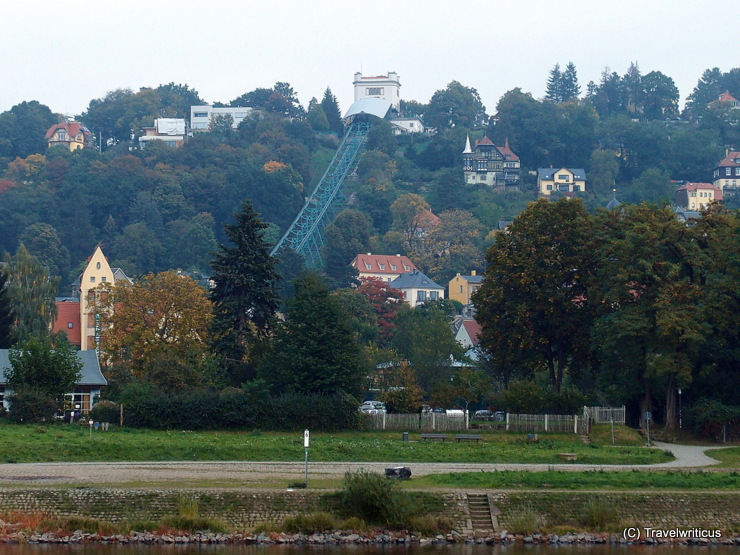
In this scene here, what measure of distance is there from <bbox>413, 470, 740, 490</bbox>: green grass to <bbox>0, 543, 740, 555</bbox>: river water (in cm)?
370

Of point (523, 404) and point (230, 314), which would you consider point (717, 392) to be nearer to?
point (523, 404)

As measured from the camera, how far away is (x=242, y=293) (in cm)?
6562

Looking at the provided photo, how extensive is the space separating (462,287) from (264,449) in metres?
114

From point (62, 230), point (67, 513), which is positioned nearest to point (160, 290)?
point (67, 513)

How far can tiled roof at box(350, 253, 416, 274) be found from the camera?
164125 millimetres

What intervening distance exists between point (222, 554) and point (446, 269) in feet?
450

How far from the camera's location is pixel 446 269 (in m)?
167

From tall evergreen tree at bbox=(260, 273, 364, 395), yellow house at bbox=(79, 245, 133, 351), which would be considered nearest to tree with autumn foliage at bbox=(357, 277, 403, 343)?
yellow house at bbox=(79, 245, 133, 351)

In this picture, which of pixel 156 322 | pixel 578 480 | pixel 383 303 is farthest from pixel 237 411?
pixel 383 303

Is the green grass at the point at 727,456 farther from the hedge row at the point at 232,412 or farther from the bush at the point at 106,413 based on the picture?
the bush at the point at 106,413

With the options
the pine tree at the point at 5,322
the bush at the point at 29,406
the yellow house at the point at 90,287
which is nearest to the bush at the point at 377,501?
the bush at the point at 29,406

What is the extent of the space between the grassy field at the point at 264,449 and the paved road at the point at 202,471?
1.28 meters

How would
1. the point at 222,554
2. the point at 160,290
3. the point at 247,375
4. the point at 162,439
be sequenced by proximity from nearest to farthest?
the point at 222,554 < the point at 162,439 < the point at 247,375 < the point at 160,290

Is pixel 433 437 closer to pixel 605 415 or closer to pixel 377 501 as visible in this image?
pixel 605 415
